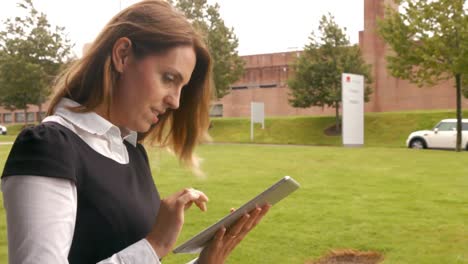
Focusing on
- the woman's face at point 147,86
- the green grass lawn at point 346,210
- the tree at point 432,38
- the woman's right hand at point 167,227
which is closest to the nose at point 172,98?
the woman's face at point 147,86

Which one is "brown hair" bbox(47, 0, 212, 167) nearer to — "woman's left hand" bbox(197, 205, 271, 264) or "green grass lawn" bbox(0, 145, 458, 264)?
"woman's left hand" bbox(197, 205, 271, 264)

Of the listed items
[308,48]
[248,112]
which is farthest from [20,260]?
[248,112]

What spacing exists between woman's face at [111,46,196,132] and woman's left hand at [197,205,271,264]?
0.48m

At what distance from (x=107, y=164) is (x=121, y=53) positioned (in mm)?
377

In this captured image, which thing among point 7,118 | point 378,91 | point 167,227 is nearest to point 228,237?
point 167,227

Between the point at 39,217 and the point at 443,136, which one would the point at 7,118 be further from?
the point at 39,217

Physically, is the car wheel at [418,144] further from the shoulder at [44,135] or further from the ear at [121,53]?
the shoulder at [44,135]

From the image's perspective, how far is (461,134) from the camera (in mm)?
21344

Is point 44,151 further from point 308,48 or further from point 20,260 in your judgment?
point 308,48

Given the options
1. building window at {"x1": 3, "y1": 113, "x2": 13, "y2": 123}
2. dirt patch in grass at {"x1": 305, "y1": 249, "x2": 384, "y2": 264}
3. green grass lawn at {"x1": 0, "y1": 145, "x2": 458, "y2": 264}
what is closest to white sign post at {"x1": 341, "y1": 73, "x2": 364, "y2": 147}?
green grass lawn at {"x1": 0, "y1": 145, "x2": 458, "y2": 264}

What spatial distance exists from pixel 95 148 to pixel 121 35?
0.40 m

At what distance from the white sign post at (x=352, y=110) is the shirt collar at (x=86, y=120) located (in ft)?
72.0

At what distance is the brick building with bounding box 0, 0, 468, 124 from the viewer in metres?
38.2

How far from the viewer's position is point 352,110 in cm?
2367
